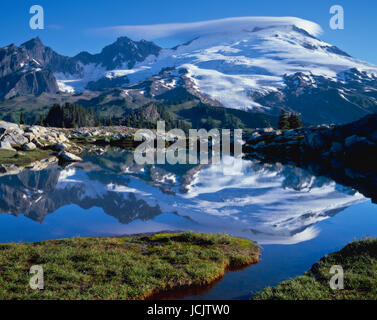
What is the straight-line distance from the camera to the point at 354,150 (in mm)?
65750

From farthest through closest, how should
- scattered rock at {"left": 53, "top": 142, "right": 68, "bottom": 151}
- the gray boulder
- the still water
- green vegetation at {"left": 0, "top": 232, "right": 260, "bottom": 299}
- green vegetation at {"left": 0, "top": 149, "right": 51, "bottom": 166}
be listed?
1. scattered rock at {"left": 53, "top": 142, "right": 68, "bottom": 151}
2. the gray boulder
3. green vegetation at {"left": 0, "top": 149, "right": 51, "bottom": 166}
4. the still water
5. green vegetation at {"left": 0, "top": 232, "right": 260, "bottom": 299}

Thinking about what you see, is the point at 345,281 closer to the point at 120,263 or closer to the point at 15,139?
the point at 120,263

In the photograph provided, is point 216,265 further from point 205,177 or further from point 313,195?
point 205,177

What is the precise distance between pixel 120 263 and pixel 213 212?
48.4 ft

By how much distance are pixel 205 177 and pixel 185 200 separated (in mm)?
16476

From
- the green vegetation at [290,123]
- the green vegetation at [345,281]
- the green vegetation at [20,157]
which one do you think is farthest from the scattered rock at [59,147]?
the green vegetation at [290,123]

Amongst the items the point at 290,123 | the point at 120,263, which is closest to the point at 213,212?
the point at 120,263

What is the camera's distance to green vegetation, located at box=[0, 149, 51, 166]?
195ft

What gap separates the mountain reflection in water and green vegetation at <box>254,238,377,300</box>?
4.67 meters

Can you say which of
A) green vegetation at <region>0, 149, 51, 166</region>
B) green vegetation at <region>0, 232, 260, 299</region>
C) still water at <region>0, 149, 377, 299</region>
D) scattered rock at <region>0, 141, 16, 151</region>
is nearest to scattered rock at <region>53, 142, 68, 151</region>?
green vegetation at <region>0, 149, 51, 166</region>

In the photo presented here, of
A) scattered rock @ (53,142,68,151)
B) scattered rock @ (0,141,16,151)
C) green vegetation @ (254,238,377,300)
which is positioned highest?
scattered rock @ (0,141,16,151)

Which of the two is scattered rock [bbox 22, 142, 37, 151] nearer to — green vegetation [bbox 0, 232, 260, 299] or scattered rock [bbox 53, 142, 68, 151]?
scattered rock [bbox 53, 142, 68, 151]

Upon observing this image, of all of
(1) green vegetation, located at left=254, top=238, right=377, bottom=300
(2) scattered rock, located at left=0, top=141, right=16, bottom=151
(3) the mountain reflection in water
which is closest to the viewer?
(1) green vegetation, located at left=254, top=238, right=377, bottom=300
